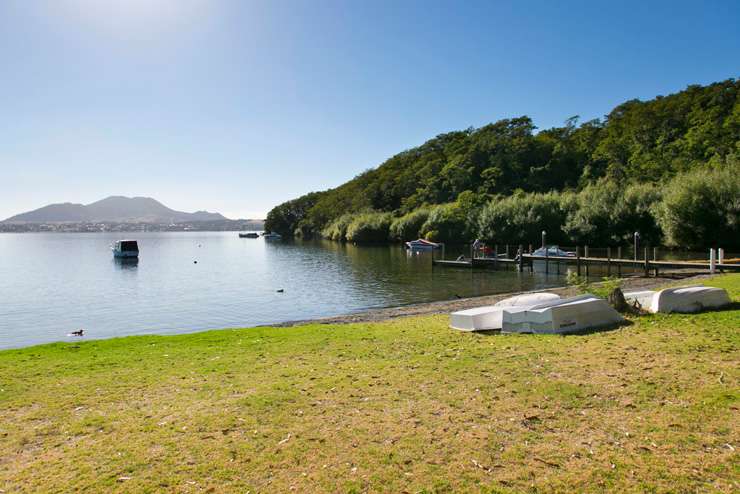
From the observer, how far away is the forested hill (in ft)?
256

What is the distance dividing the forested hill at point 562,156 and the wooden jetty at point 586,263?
75.3 ft

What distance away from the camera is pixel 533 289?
35281 mm

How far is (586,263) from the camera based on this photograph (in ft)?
144

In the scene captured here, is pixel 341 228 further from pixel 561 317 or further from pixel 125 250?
pixel 561 317

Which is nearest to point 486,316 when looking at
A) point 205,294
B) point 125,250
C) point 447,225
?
point 205,294

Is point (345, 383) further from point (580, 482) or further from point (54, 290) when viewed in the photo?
point (54, 290)

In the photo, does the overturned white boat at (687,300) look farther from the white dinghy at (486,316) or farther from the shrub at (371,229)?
the shrub at (371,229)

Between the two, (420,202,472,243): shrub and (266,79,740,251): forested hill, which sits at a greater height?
(266,79,740,251): forested hill

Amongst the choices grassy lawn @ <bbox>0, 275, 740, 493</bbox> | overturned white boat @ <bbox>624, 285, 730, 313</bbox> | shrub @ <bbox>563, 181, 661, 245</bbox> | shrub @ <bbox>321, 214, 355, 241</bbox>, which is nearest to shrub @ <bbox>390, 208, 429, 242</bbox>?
shrub @ <bbox>321, 214, 355, 241</bbox>

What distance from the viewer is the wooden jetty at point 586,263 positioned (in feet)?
121

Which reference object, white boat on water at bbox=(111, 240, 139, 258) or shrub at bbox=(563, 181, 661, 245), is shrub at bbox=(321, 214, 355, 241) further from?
shrub at bbox=(563, 181, 661, 245)

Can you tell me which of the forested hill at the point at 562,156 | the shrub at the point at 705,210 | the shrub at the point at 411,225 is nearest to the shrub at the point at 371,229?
the forested hill at the point at 562,156

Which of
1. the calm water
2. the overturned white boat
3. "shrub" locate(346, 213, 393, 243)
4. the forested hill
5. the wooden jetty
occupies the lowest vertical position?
the calm water

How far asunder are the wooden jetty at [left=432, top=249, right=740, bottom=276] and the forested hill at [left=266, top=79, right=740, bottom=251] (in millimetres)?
22952
